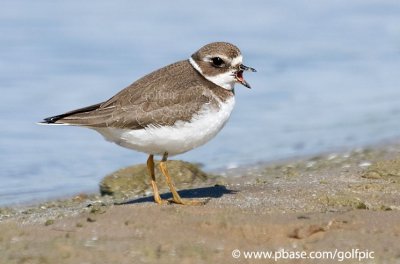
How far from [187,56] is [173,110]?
7.71m

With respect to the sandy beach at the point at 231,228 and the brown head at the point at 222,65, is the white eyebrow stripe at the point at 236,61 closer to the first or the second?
the brown head at the point at 222,65

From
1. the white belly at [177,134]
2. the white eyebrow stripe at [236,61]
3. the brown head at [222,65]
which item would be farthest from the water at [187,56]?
the white eyebrow stripe at [236,61]

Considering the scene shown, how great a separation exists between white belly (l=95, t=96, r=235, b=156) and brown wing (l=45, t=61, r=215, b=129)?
5cm

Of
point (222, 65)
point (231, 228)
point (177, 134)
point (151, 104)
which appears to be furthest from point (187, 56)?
point (231, 228)

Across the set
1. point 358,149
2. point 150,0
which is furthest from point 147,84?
point 150,0

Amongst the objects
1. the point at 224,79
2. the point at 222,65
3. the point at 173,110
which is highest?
the point at 222,65

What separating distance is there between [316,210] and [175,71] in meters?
1.81

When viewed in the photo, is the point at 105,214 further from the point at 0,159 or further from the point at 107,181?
the point at 0,159

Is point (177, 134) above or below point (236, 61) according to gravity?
below

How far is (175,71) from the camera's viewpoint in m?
8.70

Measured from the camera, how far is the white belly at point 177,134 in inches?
322

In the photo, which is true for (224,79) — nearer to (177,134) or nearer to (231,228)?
(177,134)

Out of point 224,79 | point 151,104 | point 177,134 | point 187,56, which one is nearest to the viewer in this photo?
point 177,134

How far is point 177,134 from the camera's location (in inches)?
322
